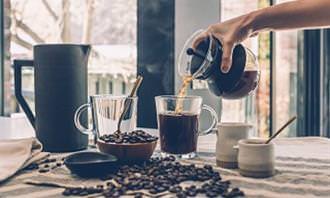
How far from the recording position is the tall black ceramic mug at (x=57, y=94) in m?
1.30

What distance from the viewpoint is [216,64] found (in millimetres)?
1235

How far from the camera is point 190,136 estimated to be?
1.23 meters

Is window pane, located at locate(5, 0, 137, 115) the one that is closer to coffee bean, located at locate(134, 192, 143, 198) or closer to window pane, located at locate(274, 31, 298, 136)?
window pane, located at locate(274, 31, 298, 136)

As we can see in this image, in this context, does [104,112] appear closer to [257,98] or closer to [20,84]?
[20,84]

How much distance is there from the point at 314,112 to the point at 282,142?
4.31 ft

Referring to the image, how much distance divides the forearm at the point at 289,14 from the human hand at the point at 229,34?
2cm

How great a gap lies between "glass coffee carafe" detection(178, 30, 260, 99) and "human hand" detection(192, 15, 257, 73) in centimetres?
1

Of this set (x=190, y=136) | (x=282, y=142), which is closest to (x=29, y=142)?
(x=190, y=136)

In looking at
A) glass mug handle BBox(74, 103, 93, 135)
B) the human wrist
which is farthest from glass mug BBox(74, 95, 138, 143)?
the human wrist

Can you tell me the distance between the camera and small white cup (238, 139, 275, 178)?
3.37ft

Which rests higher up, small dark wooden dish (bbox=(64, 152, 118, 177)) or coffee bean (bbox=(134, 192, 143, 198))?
small dark wooden dish (bbox=(64, 152, 118, 177))

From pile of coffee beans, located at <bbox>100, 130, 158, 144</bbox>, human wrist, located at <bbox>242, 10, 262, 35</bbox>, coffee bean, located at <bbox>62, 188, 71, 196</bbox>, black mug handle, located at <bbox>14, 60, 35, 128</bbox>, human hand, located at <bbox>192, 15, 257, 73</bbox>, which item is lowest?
coffee bean, located at <bbox>62, 188, 71, 196</bbox>

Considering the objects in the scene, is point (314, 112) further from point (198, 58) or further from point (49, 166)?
point (49, 166)

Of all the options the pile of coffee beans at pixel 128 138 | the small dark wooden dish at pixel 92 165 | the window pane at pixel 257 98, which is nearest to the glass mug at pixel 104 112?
the pile of coffee beans at pixel 128 138
